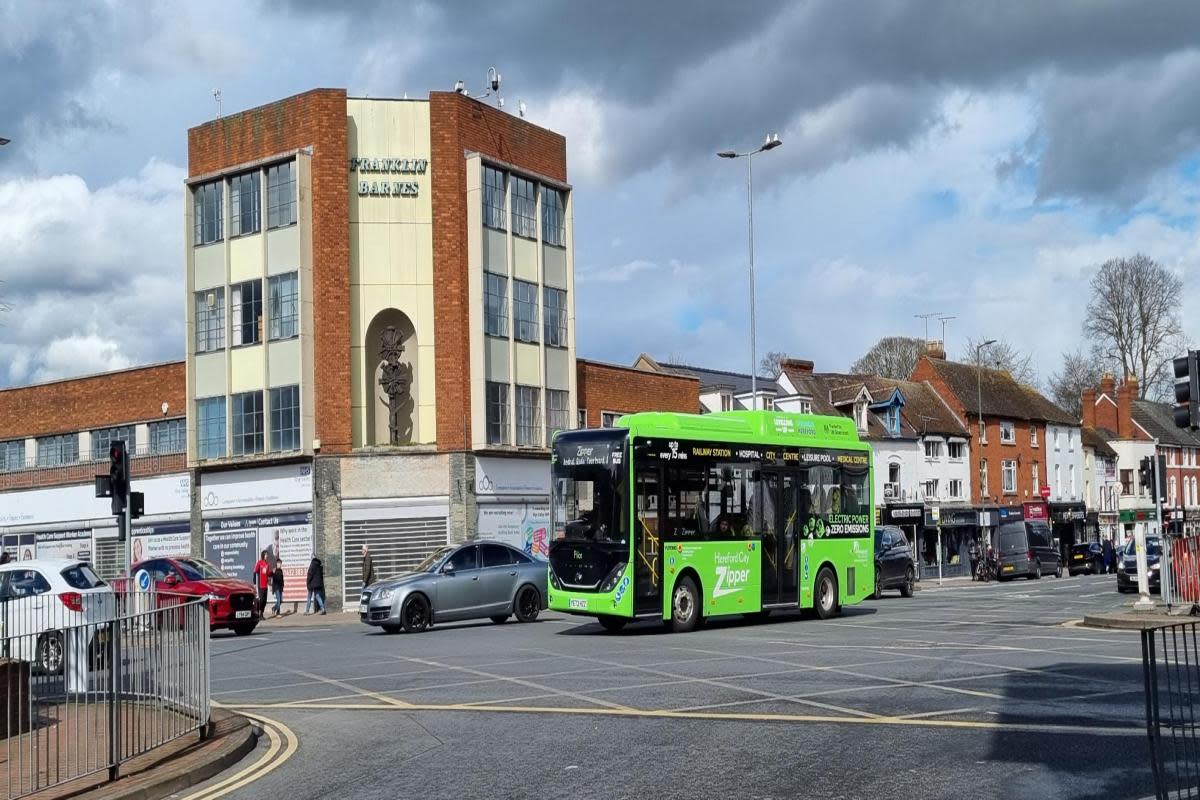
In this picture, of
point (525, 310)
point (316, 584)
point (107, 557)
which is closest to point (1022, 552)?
point (525, 310)

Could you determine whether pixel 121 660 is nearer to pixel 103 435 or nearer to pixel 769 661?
pixel 769 661

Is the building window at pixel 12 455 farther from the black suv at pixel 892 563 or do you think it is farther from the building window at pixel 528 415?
the black suv at pixel 892 563

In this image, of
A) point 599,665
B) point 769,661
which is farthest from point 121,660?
point 769,661

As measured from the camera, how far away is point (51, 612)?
1308 cm

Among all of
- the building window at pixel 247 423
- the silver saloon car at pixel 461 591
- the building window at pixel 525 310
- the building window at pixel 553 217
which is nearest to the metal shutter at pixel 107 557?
the building window at pixel 247 423

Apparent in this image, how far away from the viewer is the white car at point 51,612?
352 inches

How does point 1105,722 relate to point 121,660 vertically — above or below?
below


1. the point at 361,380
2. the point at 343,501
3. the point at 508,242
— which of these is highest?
the point at 508,242

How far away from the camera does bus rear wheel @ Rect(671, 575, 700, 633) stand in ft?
71.8

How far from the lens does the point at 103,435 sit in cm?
4506

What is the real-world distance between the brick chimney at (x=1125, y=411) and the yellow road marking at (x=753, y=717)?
7546 cm

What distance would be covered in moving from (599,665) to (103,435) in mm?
33699

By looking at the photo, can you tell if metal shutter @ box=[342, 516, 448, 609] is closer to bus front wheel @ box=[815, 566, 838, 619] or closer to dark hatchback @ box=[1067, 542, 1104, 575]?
bus front wheel @ box=[815, 566, 838, 619]

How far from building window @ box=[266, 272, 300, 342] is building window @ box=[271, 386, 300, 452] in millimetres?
1663
